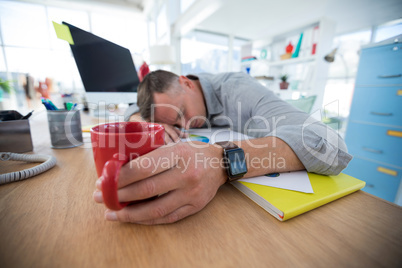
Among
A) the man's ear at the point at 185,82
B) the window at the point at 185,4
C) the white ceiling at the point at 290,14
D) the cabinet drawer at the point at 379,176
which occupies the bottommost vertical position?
the cabinet drawer at the point at 379,176

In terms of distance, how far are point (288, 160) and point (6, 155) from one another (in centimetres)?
76

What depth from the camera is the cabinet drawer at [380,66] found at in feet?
4.70

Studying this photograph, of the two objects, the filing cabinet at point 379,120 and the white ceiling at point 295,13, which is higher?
the white ceiling at point 295,13

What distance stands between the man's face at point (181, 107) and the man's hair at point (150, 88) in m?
0.03

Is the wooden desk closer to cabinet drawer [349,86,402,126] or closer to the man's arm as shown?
the man's arm

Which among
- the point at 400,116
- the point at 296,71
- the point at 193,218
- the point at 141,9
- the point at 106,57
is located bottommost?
the point at 193,218

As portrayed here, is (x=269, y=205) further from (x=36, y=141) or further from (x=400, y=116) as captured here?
(x=400, y=116)

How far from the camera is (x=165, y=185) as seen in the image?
0.93 ft

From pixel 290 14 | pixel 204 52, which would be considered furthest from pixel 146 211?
pixel 204 52

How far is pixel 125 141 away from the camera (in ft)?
0.87

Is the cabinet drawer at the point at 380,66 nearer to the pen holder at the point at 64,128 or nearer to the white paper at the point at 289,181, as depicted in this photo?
the white paper at the point at 289,181

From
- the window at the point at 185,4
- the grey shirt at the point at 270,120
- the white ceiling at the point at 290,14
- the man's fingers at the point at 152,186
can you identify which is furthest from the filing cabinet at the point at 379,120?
the window at the point at 185,4

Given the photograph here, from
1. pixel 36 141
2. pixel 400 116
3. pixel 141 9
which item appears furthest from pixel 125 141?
pixel 141 9

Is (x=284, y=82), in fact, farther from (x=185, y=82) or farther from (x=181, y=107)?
(x=181, y=107)
